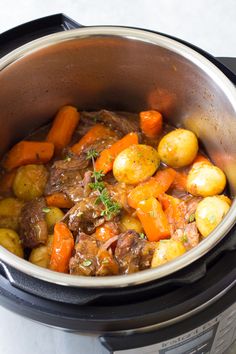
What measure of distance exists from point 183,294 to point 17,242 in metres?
0.50

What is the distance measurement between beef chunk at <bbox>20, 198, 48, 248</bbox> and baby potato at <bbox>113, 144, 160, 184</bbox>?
0.24m

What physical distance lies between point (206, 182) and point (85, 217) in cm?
34

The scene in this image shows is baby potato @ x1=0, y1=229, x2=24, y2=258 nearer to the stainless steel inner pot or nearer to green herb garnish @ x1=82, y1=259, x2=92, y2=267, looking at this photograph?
green herb garnish @ x1=82, y1=259, x2=92, y2=267

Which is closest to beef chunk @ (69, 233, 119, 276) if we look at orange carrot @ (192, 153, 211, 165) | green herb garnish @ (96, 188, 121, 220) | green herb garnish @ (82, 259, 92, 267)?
green herb garnish @ (82, 259, 92, 267)

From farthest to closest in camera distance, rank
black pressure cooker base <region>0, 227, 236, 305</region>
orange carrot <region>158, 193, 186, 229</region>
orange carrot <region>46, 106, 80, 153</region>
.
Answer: orange carrot <region>46, 106, 80, 153</region> < orange carrot <region>158, 193, 186, 229</region> < black pressure cooker base <region>0, 227, 236, 305</region>

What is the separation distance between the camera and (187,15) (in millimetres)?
2066

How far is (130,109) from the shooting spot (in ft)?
5.55

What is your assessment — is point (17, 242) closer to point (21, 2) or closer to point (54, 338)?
point (54, 338)

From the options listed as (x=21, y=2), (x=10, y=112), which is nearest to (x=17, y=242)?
(x=10, y=112)

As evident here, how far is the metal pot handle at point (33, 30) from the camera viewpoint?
1.46 m

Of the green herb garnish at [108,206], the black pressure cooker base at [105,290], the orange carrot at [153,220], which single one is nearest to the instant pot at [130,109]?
the black pressure cooker base at [105,290]

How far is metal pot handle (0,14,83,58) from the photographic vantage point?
1.46 metres

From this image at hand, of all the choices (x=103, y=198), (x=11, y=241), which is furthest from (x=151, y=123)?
(x=11, y=241)

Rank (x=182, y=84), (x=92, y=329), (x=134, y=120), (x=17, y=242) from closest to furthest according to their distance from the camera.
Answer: (x=92, y=329) < (x=17, y=242) < (x=182, y=84) < (x=134, y=120)
